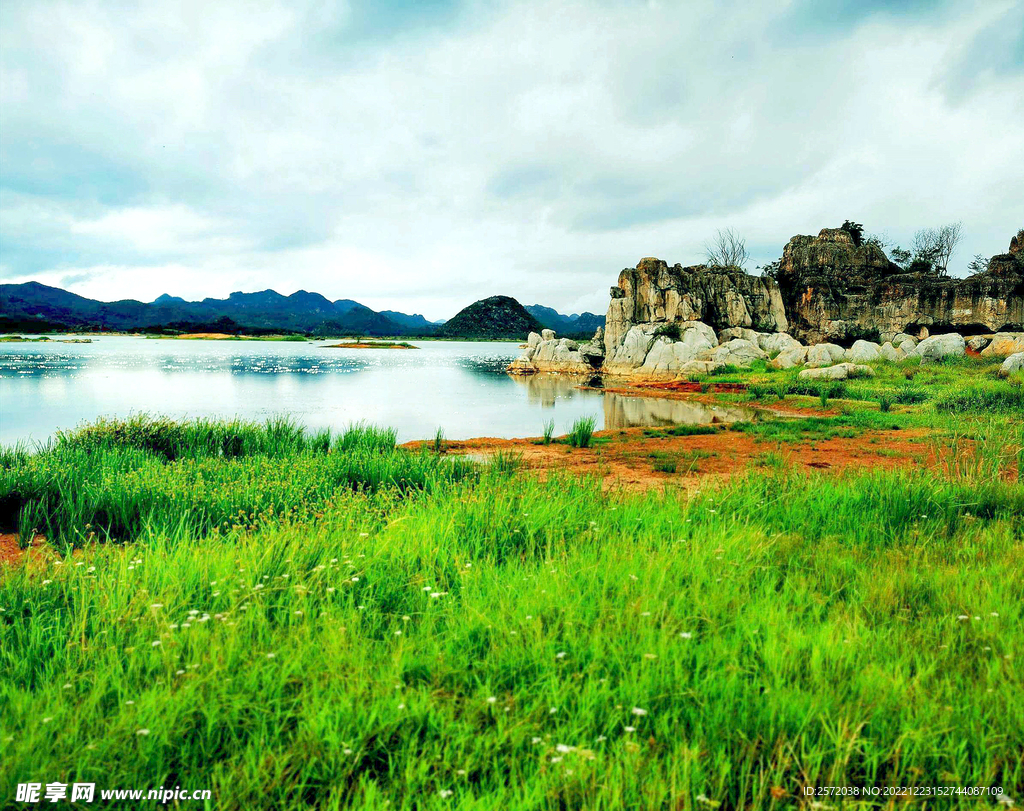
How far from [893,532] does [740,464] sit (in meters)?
6.21

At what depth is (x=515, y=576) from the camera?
154 inches

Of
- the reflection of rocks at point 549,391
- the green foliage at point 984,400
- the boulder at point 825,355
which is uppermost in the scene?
the boulder at point 825,355

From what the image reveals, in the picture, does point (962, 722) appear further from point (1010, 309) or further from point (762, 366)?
Answer: point (1010, 309)

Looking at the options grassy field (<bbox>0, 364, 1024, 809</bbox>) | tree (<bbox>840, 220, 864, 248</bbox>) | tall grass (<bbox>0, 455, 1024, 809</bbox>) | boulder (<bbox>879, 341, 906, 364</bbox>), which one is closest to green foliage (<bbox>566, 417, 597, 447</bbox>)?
grassy field (<bbox>0, 364, 1024, 809</bbox>)

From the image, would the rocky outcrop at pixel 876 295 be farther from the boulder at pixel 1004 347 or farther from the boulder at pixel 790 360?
the boulder at pixel 790 360

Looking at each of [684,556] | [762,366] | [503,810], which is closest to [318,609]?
[503,810]

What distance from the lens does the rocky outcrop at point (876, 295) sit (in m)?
48.1

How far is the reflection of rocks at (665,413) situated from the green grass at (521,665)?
53.8 ft

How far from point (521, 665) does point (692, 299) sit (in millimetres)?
55532

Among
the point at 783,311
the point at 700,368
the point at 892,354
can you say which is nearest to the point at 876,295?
the point at 783,311

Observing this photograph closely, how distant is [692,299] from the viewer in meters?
53.8

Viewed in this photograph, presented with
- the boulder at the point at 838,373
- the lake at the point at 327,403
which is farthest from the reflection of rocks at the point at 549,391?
the boulder at the point at 838,373

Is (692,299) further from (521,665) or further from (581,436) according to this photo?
(521,665)

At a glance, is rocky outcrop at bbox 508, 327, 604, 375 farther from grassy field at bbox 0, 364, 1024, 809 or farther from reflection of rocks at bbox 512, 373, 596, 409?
grassy field at bbox 0, 364, 1024, 809
